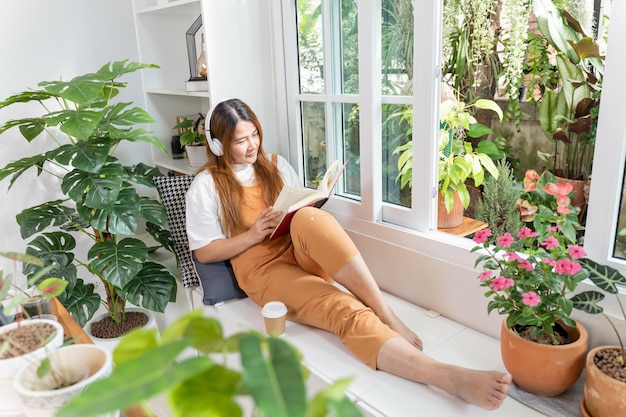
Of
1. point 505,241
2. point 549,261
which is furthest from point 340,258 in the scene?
point 549,261

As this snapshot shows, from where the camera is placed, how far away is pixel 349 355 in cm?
159

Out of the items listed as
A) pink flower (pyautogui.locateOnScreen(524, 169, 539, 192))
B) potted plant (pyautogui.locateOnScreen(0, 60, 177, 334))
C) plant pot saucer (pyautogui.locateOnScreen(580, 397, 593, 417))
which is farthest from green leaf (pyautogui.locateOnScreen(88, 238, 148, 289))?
plant pot saucer (pyautogui.locateOnScreen(580, 397, 593, 417))

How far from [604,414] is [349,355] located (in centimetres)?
69

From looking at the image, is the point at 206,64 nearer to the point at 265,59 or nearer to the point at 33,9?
the point at 265,59

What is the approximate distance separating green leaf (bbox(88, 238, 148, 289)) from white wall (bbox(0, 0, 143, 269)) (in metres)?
0.66

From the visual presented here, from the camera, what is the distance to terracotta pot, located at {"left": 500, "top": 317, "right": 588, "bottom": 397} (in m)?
1.33

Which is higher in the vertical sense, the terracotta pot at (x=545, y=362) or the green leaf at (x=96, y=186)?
the green leaf at (x=96, y=186)

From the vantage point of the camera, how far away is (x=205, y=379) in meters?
0.47

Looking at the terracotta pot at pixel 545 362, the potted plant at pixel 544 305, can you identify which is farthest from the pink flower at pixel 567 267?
the terracotta pot at pixel 545 362

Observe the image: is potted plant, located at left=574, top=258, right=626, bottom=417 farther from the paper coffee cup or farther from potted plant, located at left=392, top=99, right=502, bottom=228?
the paper coffee cup

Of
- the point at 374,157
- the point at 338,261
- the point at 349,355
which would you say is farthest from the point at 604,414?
the point at 374,157

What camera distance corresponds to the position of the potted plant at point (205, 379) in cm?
41

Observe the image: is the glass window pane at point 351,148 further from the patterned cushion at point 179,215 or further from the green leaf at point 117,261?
the green leaf at point 117,261

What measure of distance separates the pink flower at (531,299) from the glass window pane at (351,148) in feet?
3.23
